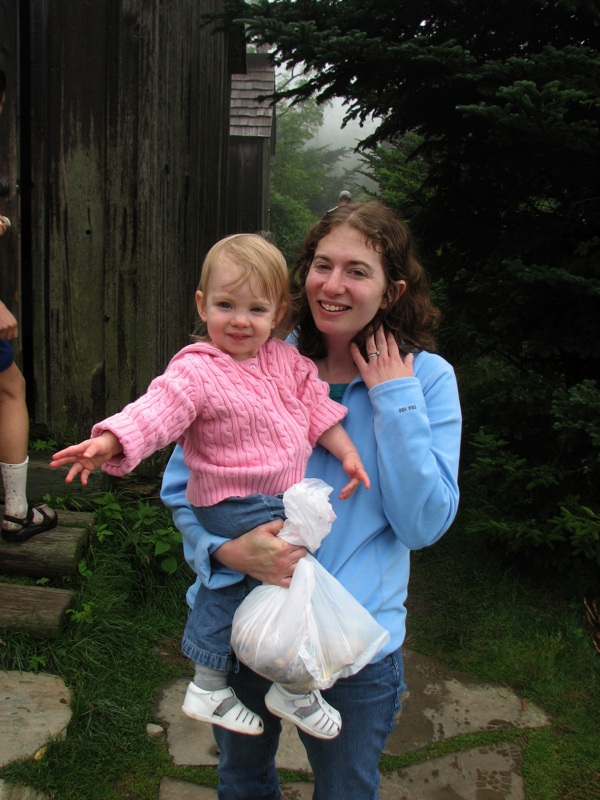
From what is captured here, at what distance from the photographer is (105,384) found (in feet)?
12.1

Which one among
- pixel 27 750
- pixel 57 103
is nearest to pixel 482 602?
pixel 27 750

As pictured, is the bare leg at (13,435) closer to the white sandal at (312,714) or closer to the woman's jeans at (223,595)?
the woman's jeans at (223,595)

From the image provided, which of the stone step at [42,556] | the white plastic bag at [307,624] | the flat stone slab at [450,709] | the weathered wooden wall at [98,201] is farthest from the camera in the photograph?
the weathered wooden wall at [98,201]

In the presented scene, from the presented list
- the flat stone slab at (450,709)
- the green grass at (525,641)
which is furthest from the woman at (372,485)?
the green grass at (525,641)

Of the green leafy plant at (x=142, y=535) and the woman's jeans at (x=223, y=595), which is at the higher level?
the woman's jeans at (x=223, y=595)

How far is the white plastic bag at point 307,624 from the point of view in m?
1.43

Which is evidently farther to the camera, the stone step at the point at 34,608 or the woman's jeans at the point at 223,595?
the stone step at the point at 34,608

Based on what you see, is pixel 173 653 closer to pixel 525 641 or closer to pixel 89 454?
pixel 525 641

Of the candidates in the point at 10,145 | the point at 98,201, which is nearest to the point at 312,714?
the point at 98,201

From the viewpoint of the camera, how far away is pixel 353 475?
156 cm

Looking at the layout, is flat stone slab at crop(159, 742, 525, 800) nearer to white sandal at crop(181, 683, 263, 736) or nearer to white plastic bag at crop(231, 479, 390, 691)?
white sandal at crop(181, 683, 263, 736)

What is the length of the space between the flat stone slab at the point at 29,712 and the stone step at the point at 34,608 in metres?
0.18

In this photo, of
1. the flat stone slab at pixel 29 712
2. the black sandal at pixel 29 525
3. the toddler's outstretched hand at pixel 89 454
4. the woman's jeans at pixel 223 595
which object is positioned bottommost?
the flat stone slab at pixel 29 712

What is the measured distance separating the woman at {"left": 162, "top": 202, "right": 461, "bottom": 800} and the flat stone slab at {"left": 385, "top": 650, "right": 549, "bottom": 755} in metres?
1.10
